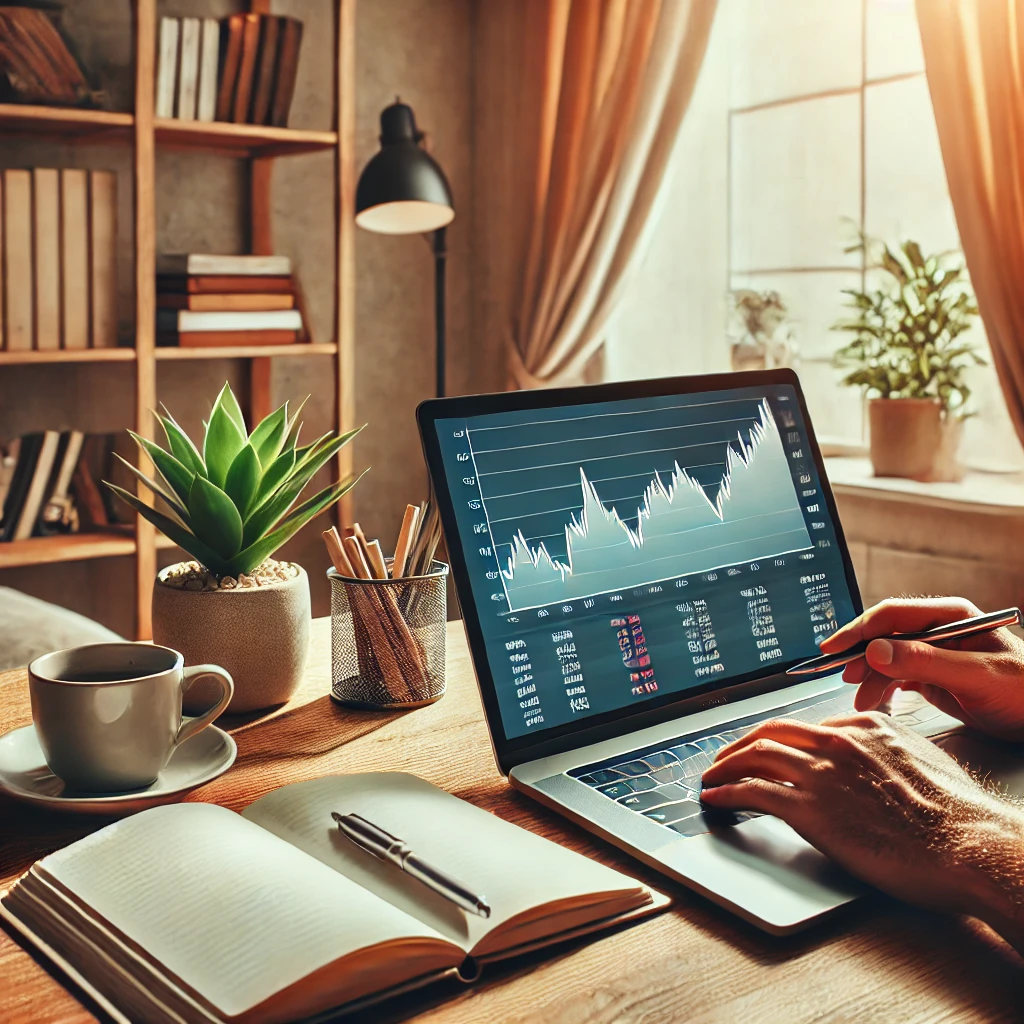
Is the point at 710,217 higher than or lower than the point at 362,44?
lower

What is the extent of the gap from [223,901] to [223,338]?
2256 mm

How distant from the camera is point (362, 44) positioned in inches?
126

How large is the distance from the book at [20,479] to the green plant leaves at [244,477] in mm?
1694

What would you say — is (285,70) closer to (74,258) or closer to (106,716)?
(74,258)

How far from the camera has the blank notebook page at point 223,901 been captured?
1.81 feet

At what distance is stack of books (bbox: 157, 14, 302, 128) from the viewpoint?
255 centimetres

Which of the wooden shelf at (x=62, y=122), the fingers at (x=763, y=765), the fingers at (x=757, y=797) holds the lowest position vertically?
the fingers at (x=757, y=797)

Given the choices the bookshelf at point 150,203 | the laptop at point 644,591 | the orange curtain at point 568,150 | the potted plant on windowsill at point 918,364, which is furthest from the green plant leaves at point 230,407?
the orange curtain at point 568,150

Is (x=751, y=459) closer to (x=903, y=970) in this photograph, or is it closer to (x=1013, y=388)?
(x=903, y=970)

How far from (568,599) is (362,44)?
8.96 ft

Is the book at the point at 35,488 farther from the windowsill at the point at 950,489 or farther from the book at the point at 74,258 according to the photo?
the windowsill at the point at 950,489

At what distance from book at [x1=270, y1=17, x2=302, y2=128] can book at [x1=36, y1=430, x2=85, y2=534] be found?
3.01 ft

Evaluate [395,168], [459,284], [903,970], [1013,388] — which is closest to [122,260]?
[395,168]

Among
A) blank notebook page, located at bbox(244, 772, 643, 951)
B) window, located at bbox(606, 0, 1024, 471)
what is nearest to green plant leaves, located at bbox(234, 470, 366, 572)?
blank notebook page, located at bbox(244, 772, 643, 951)
